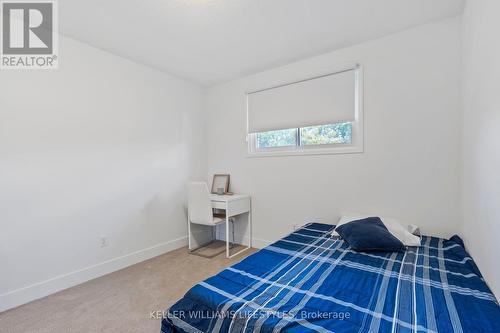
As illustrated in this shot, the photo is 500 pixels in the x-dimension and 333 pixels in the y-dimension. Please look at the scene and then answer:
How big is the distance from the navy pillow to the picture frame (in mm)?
1898

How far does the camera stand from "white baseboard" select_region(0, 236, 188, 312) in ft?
6.37

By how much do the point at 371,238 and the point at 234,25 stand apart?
2154 mm

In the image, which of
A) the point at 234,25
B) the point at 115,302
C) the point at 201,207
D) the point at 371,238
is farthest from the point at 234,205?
the point at 234,25

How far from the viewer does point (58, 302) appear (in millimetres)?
2006

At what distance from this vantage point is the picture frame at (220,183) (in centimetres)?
350

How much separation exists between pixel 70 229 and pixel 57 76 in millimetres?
1459

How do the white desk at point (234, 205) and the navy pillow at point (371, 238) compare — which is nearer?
the navy pillow at point (371, 238)

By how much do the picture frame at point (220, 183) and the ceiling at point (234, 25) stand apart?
5.29 ft

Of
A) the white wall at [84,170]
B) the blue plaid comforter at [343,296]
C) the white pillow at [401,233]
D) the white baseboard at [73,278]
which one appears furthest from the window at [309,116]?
the white baseboard at [73,278]

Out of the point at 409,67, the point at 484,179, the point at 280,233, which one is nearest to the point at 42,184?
the point at 280,233

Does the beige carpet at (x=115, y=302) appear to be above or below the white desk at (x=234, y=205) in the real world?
below

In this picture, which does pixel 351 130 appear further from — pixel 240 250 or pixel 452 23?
pixel 240 250

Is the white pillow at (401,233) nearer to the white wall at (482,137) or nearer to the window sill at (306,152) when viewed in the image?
the white wall at (482,137)

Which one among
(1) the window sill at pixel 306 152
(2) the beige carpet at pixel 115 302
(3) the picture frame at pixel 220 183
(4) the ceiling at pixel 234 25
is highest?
(4) the ceiling at pixel 234 25
